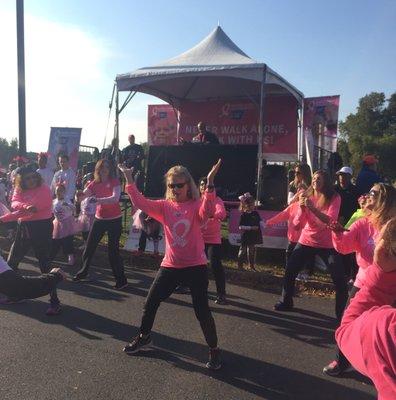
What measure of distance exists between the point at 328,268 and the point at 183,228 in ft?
6.34

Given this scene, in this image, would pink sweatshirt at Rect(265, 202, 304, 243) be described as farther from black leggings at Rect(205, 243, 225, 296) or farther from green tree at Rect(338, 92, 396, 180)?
green tree at Rect(338, 92, 396, 180)

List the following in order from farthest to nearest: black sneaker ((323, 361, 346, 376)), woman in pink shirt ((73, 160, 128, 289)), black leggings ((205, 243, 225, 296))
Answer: woman in pink shirt ((73, 160, 128, 289)) < black leggings ((205, 243, 225, 296)) < black sneaker ((323, 361, 346, 376))

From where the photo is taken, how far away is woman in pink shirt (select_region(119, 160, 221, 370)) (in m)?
4.28

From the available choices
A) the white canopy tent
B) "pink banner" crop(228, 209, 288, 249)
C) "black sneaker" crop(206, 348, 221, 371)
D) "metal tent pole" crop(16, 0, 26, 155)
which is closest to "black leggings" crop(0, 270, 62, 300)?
"black sneaker" crop(206, 348, 221, 371)

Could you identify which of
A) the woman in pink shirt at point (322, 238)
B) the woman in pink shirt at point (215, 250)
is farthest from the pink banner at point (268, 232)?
the woman in pink shirt at point (322, 238)

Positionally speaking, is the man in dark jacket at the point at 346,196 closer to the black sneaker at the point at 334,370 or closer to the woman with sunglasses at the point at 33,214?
the black sneaker at the point at 334,370

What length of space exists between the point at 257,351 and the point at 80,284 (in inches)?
136

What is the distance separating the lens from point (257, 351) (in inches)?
187

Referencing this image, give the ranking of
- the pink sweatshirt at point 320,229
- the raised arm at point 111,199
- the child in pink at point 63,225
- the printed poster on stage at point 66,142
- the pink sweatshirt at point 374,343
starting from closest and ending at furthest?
1. the pink sweatshirt at point 374,343
2. the pink sweatshirt at point 320,229
3. the raised arm at point 111,199
4. the child in pink at point 63,225
5. the printed poster on stage at point 66,142

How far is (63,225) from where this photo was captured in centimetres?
830

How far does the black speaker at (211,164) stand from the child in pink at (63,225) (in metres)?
3.20

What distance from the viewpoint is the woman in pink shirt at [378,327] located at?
65.2 inches

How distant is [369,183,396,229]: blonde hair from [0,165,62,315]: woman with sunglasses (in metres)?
4.10

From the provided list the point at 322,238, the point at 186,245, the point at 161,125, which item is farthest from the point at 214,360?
the point at 161,125
